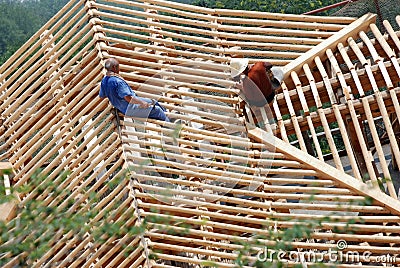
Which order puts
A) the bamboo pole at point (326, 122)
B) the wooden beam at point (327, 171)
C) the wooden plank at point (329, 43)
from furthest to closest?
1. the wooden plank at point (329, 43)
2. the bamboo pole at point (326, 122)
3. the wooden beam at point (327, 171)

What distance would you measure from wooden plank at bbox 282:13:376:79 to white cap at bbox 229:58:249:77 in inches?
24.7

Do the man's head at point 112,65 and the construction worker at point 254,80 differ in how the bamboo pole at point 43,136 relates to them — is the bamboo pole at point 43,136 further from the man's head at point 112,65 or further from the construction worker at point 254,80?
the construction worker at point 254,80

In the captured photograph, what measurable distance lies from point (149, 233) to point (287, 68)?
289 cm

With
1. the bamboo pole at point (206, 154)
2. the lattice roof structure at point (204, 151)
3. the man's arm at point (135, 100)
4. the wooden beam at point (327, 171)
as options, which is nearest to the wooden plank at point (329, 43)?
the lattice roof structure at point (204, 151)

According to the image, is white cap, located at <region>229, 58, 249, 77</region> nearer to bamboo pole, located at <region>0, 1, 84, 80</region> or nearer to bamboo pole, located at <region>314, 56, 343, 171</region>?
bamboo pole, located at <region>314, 56, 343, 171</region>

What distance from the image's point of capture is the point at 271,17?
9.62 meters

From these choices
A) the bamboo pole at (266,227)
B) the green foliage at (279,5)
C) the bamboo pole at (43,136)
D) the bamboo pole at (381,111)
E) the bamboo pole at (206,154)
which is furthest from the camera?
the green foliage at (279,5)

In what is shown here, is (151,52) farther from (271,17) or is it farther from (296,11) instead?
(296,11)

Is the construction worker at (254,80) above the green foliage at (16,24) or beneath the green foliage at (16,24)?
beneath

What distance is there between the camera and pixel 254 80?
870 centimetres

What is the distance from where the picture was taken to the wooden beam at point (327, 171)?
788 centimetres

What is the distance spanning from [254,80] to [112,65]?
1.66 m

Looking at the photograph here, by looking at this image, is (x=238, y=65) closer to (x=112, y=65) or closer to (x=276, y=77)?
(x=276, y=77)

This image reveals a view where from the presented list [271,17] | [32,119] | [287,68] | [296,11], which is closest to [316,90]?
[287,68]
